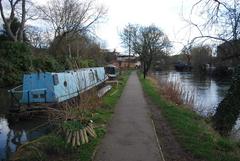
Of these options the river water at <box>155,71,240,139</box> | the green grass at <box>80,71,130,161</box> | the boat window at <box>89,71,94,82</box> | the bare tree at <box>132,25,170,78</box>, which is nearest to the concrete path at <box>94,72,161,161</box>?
the green grass at <box>80,71,130,161</box>

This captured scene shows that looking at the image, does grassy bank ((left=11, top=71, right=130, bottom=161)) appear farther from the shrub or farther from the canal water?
the shrub

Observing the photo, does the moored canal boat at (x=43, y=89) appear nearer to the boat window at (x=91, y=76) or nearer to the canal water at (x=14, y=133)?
the canal water at (x=14, y=133)

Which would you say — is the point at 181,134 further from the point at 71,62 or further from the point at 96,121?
the point at 71,62

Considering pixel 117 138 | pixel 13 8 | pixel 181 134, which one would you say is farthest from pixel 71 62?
pixel 13 8

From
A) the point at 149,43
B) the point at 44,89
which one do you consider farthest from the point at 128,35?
the point at 44,89

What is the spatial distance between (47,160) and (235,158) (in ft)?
14.2

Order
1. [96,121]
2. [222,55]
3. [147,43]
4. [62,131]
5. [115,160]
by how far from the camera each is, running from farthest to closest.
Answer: [147,43] → [222,55] → [96,121] → [62,131] → [115,160]

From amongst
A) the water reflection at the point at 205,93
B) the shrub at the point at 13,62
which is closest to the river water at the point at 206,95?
the water reflection at the point at 205,93

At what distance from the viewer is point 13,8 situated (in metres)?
41.5

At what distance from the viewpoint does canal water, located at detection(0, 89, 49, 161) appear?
11.8 m

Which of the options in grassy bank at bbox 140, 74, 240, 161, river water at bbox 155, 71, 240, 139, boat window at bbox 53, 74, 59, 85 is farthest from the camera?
boat window at bbox 53, 74, 59, 85

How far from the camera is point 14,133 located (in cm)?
1481

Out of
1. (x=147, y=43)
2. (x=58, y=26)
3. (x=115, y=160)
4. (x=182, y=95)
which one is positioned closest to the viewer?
(x=115, y=160)

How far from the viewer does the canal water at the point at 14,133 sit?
38.8 feet
